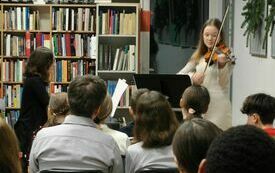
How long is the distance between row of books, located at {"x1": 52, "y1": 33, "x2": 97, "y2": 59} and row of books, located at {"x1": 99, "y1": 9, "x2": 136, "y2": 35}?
0.23 m

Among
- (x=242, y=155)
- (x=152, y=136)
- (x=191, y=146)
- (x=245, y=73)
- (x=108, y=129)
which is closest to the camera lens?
(x=242, y=155)

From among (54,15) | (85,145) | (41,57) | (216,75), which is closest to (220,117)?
(216,75)

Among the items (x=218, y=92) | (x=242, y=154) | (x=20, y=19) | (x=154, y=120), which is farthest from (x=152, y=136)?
(x=20, y=19)

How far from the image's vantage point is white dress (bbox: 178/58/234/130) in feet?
13.3

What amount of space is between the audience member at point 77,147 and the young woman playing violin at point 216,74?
1587mm

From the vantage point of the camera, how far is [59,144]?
2.46 meters

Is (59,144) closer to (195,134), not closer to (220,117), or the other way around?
(195,134)

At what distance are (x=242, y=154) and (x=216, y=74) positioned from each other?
324 centimetres

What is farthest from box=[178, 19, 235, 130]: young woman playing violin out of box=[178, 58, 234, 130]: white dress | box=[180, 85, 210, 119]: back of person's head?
box=[180, 85, 210, 119]: back of person's head

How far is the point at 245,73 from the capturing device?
19.6 ft

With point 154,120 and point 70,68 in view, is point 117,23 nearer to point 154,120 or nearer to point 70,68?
point 70,68

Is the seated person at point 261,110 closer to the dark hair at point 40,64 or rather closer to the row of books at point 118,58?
the dark hair at point 40,64

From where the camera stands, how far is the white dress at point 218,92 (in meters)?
4.07

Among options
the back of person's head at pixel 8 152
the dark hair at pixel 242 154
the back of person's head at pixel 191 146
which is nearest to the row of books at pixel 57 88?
the back of person's head at pixel 8 152
